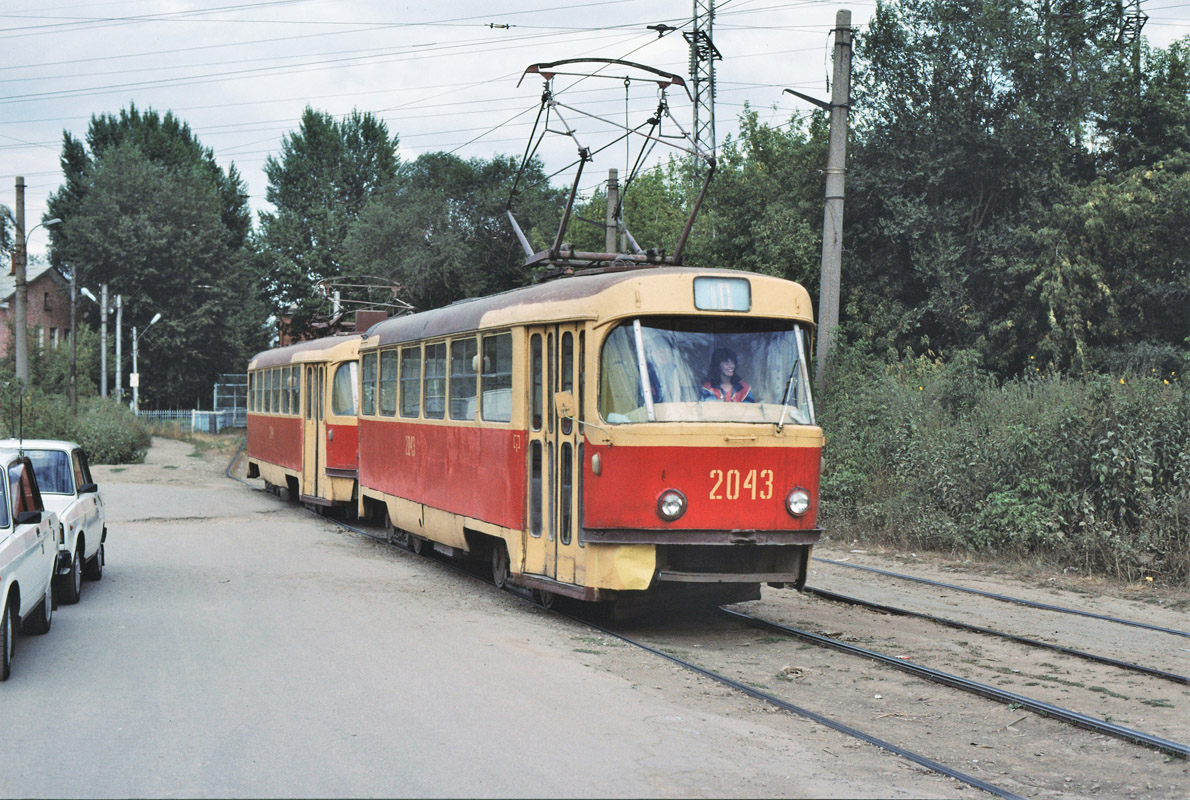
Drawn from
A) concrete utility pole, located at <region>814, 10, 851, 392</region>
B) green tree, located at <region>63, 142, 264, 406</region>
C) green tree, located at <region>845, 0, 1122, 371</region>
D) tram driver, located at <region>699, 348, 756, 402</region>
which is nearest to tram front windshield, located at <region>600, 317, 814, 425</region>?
tram driver, located at <region>699, 348, 756, 402</region>

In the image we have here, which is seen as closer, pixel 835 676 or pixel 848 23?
pixel 835 676

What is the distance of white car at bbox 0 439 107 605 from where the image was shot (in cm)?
1134

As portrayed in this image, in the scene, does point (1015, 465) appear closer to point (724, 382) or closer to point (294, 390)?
point (724, 382)

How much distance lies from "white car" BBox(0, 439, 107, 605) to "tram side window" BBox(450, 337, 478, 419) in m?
3.74

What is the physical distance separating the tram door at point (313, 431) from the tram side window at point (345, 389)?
0.46 metres

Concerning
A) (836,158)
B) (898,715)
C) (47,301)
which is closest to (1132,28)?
(836,158)

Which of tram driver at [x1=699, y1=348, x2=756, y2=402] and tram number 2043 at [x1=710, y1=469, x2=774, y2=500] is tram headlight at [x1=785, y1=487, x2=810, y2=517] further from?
tram driver at [x1=699, y1=348, x2=756, y2=402]

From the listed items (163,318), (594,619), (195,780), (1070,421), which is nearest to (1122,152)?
(1070,421)

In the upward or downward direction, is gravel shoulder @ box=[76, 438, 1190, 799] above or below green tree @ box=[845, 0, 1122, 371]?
below

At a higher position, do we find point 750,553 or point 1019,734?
point 750,553

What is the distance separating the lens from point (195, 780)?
5.88 m

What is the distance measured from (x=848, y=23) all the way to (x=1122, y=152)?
52.7ft

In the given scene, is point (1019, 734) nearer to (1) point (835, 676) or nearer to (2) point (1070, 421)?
(1) point (835, 676)

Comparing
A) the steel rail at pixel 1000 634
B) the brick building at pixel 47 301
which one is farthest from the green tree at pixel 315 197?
the steel rail at pixel 1000 634
